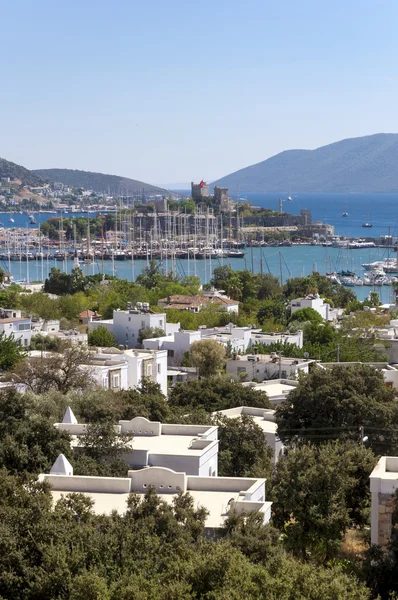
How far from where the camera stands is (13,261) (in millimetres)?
103375

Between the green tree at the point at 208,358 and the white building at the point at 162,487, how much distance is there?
1594 cm

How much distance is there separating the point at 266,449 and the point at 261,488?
456 centimetres

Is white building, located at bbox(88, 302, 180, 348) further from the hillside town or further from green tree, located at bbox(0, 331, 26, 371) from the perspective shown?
green tree, located at bbox(0, 331, 26, 371)

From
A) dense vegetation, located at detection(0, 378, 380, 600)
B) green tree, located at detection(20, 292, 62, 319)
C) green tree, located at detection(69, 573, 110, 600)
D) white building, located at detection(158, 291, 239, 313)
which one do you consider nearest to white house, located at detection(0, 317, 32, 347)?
green tree, located at detection(20, 292, 62, 319)

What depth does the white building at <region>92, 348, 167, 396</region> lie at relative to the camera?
2492 cm

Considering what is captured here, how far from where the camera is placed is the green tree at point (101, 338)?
32.1 m

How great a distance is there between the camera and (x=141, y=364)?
25.4m

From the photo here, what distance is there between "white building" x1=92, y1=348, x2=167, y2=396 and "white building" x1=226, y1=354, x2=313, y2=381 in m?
1.63

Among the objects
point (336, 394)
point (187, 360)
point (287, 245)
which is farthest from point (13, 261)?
point (336, 394)

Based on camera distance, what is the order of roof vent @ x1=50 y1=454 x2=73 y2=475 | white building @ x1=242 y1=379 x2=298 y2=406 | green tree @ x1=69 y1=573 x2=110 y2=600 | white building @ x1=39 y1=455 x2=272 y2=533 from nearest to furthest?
green tree @ x1=69 y1=573 x2=110 y2=600, white building @ x1=39 y1=455 x2=272 y2=533, roof vent @ x1=50 y1=454 x2=73 y2=475, white building @ x1=242 y1=379 x2=298 y2=406

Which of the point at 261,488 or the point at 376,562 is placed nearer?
the point at 376,562

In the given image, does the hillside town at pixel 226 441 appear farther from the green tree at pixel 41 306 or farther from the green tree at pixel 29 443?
the green tree at pixel 41 306

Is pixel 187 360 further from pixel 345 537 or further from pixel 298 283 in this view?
pixel 298 283

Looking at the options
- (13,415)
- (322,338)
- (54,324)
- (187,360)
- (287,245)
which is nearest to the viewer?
(13,415)
